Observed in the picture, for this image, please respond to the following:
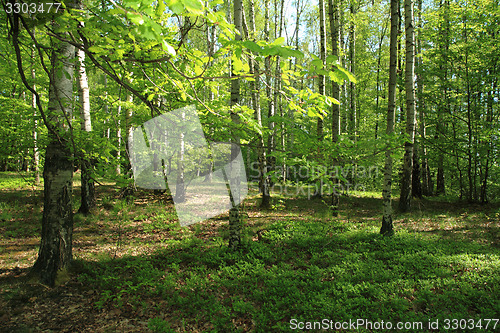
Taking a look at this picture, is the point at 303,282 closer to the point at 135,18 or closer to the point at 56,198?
the point at 56,198

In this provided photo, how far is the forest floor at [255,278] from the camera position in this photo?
333 cm

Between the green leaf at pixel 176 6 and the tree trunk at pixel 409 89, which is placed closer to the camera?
the green leaf at pixel 176 6

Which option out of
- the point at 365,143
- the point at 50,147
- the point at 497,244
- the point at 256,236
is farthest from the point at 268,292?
the point at 497,244

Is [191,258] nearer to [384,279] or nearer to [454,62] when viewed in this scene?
[384,279]

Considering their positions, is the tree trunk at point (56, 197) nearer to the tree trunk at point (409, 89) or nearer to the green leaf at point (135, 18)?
the green leaf at point (135, 18)

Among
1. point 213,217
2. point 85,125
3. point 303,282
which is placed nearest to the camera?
point 303,282

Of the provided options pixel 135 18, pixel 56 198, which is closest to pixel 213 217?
pixel 56 198

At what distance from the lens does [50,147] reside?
3654 mm

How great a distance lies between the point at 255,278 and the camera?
4328mm

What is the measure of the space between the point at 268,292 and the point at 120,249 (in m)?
3.46

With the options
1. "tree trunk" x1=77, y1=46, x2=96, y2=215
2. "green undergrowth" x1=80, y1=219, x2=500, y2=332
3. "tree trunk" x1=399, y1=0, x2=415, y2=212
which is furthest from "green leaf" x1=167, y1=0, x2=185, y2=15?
"tree trunk" x1=399, y1=0, x2=415, y2=212

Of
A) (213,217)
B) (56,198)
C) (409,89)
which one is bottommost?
(213,217)

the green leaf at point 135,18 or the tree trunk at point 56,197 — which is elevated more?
the green leaf at point 135,18

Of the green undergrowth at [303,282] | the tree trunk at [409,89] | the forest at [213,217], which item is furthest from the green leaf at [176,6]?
the tree trunk at [409,89]
